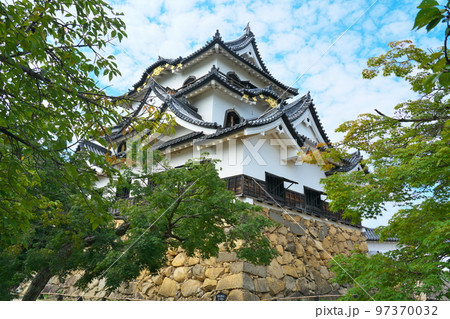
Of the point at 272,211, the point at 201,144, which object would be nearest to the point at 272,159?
the point at 272,211

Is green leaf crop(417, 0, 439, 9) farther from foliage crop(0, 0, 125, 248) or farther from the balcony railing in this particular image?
the balcony railing

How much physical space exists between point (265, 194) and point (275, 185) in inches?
38.1

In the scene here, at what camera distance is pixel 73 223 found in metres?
6.46

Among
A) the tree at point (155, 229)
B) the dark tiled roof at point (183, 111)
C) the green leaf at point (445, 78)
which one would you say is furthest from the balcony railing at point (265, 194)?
the green leaf at point (445, 78)

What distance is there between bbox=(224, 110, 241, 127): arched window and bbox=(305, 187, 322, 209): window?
453 centimetres

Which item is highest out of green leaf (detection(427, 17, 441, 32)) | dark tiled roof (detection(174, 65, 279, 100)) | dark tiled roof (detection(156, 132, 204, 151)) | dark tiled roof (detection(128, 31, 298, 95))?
dark tiled roof (detection(128, 31, 298, 95))

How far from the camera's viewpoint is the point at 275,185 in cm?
1143

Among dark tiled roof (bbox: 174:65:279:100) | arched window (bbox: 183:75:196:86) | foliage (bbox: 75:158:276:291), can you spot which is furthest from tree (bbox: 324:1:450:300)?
arched window (bbox: 183:75:196:86)

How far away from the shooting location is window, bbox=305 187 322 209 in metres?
12.8

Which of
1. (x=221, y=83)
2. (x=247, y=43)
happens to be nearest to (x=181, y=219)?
(x=221, y=83)

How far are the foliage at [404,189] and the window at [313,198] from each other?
6.66m

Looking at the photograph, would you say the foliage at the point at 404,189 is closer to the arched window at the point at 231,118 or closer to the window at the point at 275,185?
the window at the point at 275,185

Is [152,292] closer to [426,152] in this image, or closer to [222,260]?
[222,260]

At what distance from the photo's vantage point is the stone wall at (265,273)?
909 centimetres
